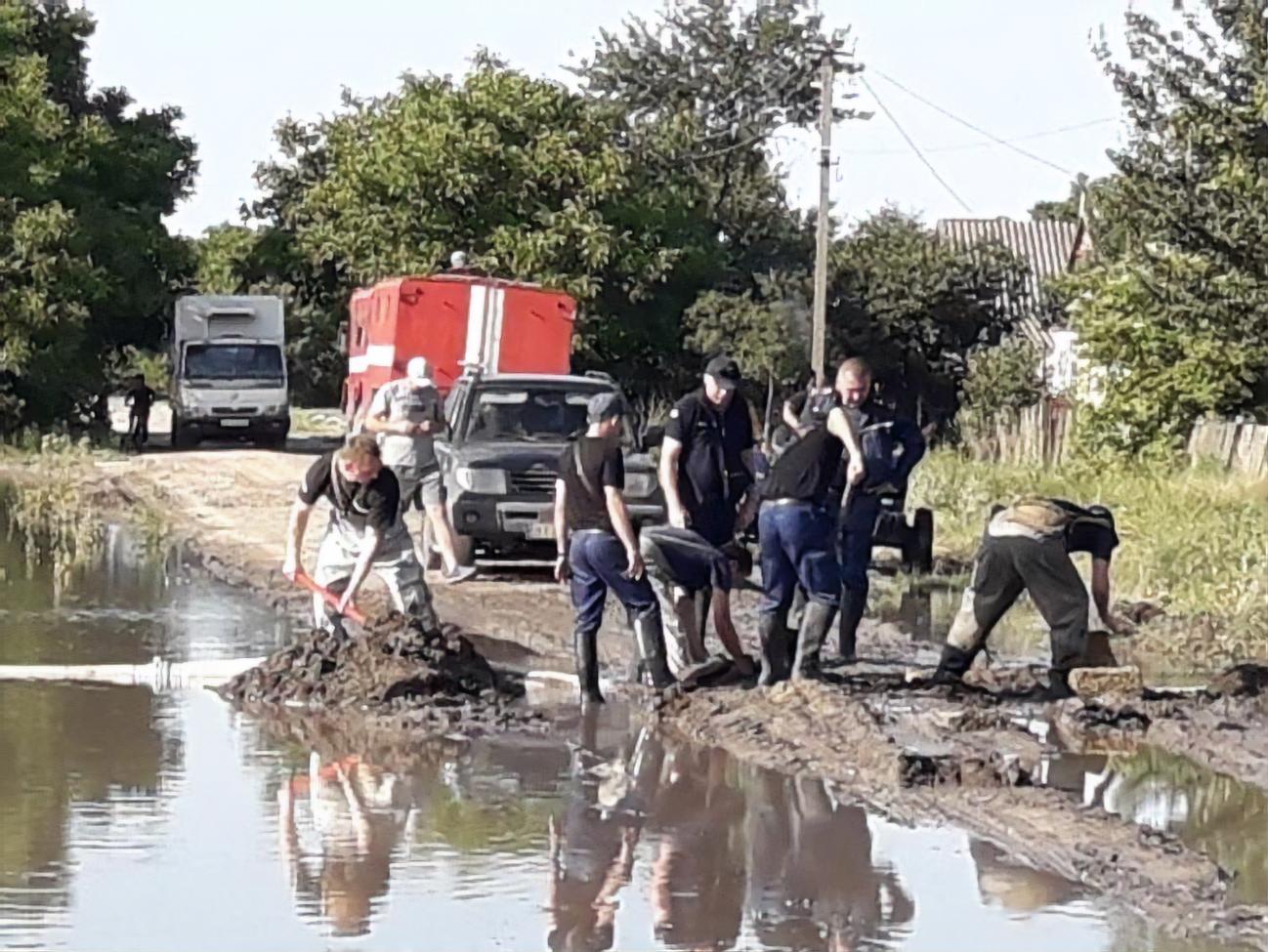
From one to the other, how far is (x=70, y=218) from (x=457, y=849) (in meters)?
35.5

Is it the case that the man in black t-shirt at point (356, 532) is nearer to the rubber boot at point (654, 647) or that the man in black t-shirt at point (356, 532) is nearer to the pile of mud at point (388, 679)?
the pile of mud at point (388, 679)

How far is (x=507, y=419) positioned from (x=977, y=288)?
27.8 m

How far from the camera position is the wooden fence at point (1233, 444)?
24609mm

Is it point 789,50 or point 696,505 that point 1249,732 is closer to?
point 696,505

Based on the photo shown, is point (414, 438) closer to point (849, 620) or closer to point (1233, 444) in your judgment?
point (849, 620)

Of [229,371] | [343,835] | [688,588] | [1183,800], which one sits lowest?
[343,835]

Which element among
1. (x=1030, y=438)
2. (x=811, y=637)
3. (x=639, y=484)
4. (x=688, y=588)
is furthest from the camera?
(x=1030, y=438)

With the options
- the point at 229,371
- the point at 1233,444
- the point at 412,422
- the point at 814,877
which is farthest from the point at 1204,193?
the point at 229,371

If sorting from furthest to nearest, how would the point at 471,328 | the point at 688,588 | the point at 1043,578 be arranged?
1. the point at 471,328
2. the point at 688,588
3. the point at 1043,578

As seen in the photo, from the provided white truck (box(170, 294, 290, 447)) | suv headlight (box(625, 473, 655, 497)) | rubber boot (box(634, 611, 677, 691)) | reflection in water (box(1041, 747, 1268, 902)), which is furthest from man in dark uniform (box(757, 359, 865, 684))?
white truck (box(170, 294, 290, 447))

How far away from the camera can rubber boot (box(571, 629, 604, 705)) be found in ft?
40.8

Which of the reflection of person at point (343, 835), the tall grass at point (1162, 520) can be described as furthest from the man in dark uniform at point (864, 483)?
the reflection of person at point (343, 835)

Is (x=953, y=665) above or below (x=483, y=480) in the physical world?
below

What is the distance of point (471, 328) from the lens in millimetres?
31422
